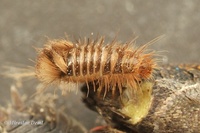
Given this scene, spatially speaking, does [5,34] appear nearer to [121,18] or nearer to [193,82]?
[121,18]

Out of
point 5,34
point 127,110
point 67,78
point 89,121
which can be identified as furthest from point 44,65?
point 5,34

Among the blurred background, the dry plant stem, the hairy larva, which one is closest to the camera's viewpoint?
the hairy larva

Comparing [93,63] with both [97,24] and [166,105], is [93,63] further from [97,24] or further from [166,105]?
[97,24]

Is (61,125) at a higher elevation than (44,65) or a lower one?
lower

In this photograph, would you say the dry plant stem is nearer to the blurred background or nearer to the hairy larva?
the hairy larva

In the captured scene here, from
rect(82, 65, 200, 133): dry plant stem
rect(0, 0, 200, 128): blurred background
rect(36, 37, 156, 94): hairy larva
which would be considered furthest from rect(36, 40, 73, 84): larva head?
rect(0, 0, 200, 128): blurred background

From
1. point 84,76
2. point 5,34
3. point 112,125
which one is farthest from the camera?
point 5,34

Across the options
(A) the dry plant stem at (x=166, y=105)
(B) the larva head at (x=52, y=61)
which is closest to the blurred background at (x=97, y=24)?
(A) the dry plant stem at (x=166, y=105)

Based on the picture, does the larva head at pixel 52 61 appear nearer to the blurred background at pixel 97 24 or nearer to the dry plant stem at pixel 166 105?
the dry plant stem at pixel 166 105
